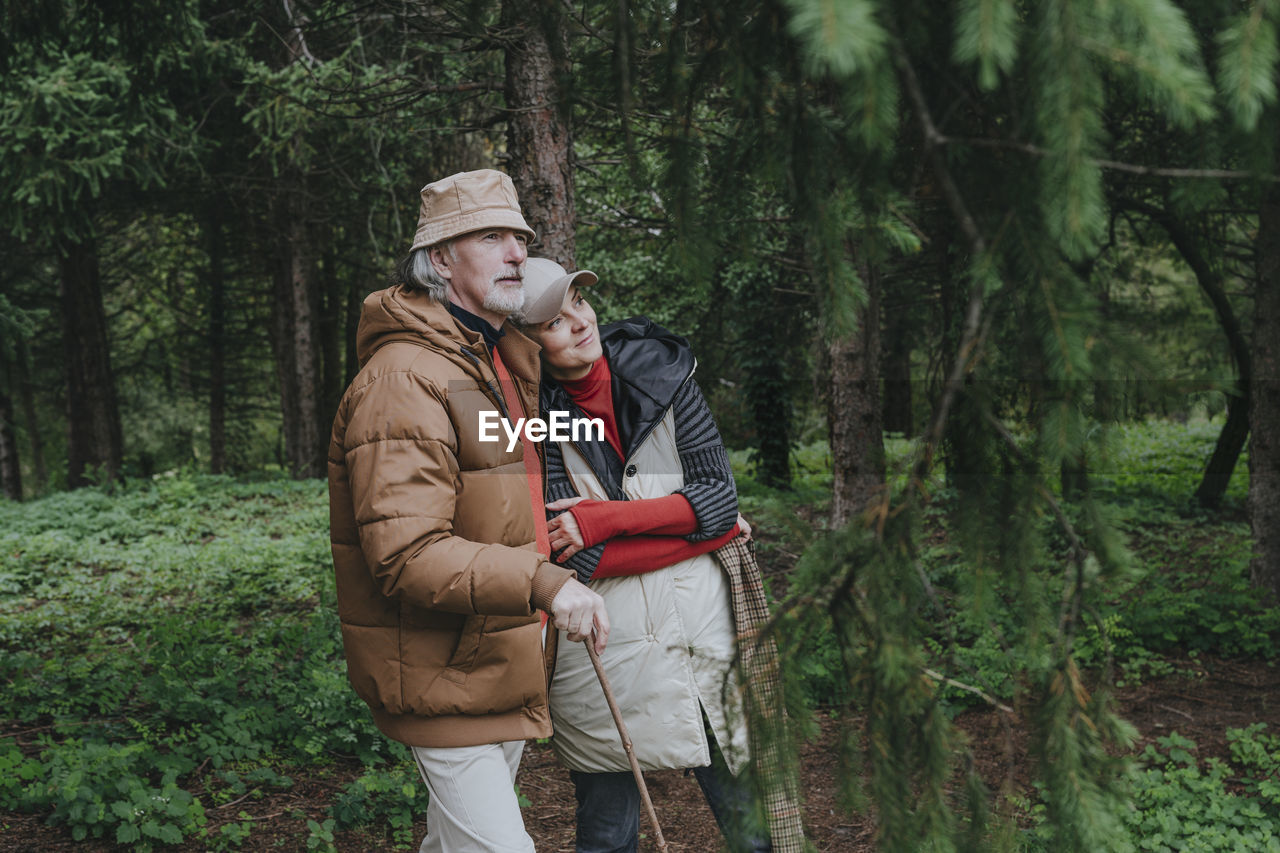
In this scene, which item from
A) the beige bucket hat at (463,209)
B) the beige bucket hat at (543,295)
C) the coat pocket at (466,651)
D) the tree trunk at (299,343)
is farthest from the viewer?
the tree trunk at (299,343)

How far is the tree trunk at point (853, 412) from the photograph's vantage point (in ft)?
24.1

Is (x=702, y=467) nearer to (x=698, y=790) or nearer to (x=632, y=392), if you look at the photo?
(x=632, y=392)

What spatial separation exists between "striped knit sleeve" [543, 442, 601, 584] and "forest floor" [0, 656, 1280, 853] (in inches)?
46.5

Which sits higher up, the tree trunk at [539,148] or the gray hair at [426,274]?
the tree trunk at [539,148]

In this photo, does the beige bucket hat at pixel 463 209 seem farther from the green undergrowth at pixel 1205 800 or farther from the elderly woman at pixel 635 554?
the green undergrowth at pixel 1205 800

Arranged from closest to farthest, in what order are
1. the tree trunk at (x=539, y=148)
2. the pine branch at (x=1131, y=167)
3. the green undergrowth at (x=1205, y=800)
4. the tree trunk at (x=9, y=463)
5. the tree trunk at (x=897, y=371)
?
1. the pine branch at (x=1131, y=167)
2. the green undergrowth at (x=1205, y=800)
3. the tree trunk at (x=539, y=148)
4. the tree trunk at (x=897, y=371)
5. the tree trunk at (x=9, y=463)

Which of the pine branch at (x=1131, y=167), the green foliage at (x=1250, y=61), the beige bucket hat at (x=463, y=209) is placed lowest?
the pine branch at (x=1131, y=167)

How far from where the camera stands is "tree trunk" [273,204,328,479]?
13.1 m

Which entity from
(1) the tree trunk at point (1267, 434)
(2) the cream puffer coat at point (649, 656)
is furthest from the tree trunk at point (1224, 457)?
(2) the cream puffer coat at point (649, 656)

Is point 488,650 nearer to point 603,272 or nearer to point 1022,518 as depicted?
point 1022,518

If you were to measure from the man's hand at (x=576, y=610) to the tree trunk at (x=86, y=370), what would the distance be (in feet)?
41.0

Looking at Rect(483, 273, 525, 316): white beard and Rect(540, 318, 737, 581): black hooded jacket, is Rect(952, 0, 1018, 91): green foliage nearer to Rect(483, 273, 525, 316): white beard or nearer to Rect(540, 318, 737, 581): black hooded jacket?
Rect(483, 273, 525, 316): white beard

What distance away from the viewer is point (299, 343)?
13.2 meters

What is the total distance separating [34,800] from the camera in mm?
3779
